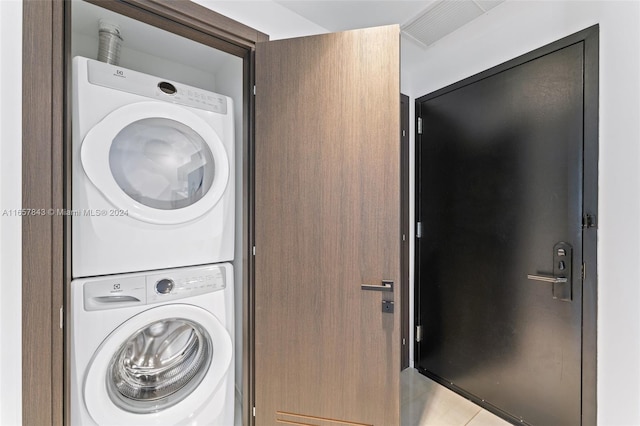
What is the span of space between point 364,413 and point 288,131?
1.35 m

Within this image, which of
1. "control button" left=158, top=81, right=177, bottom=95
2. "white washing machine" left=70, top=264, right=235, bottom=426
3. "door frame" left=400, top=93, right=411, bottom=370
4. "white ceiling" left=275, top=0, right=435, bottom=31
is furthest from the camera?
"door frame" left=400, top=93, right=411, bottom=370

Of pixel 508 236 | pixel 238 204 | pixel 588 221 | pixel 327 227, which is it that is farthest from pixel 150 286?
pixel 588 221

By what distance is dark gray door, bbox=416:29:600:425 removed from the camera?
1.34 m

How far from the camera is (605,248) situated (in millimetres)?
1222

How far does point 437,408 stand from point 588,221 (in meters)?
1.34

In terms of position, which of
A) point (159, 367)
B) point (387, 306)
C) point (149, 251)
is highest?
point (149, 251)

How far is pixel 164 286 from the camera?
1267 mm

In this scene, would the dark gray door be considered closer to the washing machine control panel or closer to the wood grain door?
the wood grain door

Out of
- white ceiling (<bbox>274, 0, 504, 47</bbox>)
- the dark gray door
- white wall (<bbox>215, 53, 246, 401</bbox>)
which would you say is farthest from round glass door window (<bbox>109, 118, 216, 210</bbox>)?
the dark gray door

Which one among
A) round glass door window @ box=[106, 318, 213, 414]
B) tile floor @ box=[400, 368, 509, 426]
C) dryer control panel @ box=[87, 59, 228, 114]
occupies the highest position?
dryer control panel @ box=[87, 59, 228, 114]

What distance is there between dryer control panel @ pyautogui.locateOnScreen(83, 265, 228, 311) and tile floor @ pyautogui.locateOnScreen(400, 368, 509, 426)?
4.48ft

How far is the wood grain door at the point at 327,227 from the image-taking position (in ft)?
4.01

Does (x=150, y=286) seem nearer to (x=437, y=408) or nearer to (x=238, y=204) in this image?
(x=238, y=204)

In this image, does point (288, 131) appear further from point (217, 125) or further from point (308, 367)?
point (308, 367)
